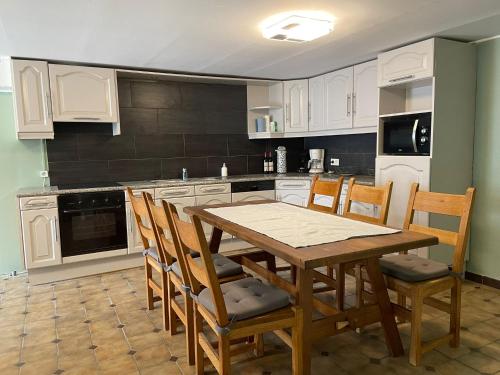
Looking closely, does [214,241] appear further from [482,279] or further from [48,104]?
[482,279]

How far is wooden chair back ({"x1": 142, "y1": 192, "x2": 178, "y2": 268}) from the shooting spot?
1.96m

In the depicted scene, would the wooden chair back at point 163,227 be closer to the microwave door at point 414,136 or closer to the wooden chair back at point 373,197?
the wooden chair back at point 373,197

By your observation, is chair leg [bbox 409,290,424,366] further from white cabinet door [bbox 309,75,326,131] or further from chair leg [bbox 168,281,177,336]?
white cabinet door [bbox 309,75,326,131]

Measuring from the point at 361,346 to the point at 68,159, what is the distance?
3430 mm

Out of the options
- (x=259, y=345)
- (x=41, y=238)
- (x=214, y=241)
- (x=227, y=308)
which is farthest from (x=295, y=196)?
(x=227, y=308)

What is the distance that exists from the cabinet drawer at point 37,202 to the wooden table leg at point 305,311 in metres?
2.69

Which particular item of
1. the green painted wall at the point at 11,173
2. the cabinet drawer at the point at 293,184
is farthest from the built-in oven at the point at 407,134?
the green painted wall at the point at 11,173

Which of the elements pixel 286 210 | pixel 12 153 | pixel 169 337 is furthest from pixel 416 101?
pixel 12 153

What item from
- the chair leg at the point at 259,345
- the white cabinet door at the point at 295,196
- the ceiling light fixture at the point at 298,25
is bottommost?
the chair leg at the point at 259,345

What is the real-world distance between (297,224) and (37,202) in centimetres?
256

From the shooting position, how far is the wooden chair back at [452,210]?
203 cm

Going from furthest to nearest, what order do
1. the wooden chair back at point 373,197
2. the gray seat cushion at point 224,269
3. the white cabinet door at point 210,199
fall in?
the white cabinet door at point 210,199 → the wooden chair back at point 373,197 → the gray seat cushion at point 224,269

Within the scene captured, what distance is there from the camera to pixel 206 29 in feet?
9.03

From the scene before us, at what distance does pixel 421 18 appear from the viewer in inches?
103
